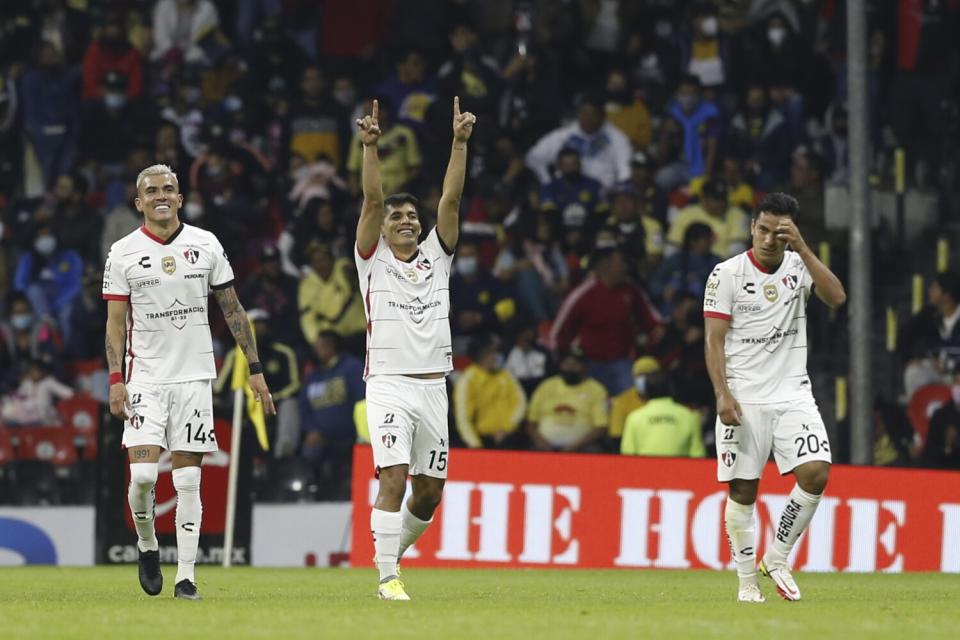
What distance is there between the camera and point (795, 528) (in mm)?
12727

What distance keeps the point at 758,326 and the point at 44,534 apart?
9878 millimetres

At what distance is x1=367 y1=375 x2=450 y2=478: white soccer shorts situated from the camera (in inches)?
492

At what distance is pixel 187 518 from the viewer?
41.2 feet

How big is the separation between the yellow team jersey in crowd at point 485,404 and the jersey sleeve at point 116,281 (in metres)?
8.76

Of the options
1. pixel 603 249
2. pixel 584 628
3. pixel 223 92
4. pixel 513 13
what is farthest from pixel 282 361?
pixel 584 628

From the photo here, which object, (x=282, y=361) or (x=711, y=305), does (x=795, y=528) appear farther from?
(x=282, y=361)

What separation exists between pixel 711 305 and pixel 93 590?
4.65 m

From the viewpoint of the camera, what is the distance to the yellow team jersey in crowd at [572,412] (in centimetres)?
2123

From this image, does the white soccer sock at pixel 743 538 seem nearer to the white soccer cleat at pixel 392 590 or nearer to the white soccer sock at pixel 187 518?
the white soccer cleat at pixel 392 590

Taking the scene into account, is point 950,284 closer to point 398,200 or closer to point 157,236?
point 398,200

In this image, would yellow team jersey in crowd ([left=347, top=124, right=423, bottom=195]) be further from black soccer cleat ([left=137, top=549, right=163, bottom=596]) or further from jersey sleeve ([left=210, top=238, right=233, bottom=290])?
black soccer cleat ([left=137, top=549, right=163, bottom=596])

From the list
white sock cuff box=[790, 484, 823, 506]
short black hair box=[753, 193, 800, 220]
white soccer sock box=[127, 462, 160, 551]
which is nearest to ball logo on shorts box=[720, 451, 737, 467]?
white sock cuff box=[790, 484, 823, 506]

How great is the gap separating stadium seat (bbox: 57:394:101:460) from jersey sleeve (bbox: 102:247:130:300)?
996cm

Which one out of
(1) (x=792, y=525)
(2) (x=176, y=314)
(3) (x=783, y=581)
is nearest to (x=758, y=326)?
(1) (x=792, y=525)
